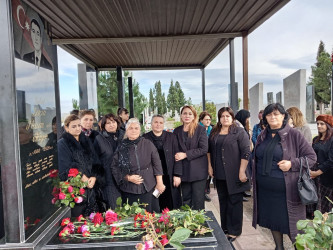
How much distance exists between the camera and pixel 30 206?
68.0 inches

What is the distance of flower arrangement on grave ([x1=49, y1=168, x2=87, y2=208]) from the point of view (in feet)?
6.94

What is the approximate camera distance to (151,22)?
5.19 meters

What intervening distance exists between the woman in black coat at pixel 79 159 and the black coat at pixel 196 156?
101 centimetres

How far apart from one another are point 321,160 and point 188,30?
3823 millimetres

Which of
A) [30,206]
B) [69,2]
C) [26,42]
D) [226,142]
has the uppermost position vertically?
[69,2]

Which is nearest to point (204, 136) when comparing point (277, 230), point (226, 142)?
point (226, 142)

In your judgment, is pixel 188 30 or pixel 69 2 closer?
pixel 69 2

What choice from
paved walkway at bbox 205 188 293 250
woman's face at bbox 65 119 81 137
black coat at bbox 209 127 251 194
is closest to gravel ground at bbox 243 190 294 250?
paved walkway at bbox 205 188 293 250

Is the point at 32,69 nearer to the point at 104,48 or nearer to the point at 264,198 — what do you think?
the point at 264,198

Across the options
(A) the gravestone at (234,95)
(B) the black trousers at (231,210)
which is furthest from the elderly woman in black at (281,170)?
(A) the gravestone at (234,95)

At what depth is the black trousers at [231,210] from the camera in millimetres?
3074

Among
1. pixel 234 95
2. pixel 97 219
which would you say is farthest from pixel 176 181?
pixel 234 95

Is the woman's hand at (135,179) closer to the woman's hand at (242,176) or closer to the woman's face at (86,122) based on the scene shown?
the woman's hand at (242,176)

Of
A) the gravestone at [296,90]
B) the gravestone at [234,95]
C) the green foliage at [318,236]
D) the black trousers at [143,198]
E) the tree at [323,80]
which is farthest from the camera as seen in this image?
the tree at [323,80]
